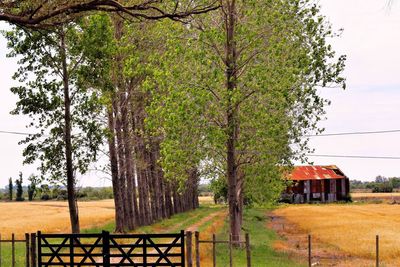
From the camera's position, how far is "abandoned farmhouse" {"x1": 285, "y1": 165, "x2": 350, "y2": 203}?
137 m

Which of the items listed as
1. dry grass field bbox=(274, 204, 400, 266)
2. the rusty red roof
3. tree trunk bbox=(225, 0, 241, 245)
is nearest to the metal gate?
tree trunk bbox=(225, 0, 241, 245)

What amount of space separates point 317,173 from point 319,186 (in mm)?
2737

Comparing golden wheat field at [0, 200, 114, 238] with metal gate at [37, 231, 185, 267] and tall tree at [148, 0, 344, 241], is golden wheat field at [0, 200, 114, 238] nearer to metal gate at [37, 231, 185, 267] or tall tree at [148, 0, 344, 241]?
tall tree at [148, 0, 344, 241]

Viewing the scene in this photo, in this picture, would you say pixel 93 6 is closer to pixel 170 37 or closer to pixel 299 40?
pixel 170 37

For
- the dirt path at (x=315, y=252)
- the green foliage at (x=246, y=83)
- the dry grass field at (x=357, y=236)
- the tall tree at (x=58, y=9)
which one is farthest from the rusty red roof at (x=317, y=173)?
the tall tree at (x=58, y=9)

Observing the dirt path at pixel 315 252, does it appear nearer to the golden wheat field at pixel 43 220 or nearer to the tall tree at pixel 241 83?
the tall tree at pixel 241 83

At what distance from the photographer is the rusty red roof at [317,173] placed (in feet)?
452

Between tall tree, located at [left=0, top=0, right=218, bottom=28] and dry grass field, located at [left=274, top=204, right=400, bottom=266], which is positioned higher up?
tall tree, located at [left=0, top=0, right=218, bottom=28]

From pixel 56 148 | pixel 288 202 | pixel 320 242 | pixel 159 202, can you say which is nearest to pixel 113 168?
pixel 56 148

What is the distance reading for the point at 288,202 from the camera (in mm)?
134625

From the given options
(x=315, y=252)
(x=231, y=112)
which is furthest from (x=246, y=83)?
(x=315, y=252)

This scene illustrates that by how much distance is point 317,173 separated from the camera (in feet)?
460

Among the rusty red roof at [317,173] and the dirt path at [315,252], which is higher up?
the rusty red roof at [317,173]

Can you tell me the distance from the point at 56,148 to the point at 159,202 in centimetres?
3206
